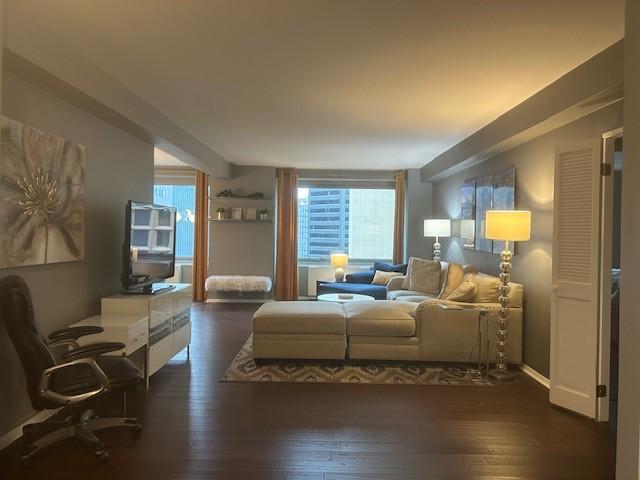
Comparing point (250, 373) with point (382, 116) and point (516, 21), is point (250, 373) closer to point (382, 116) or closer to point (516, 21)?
point (382, 116)

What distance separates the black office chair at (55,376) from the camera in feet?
7.34

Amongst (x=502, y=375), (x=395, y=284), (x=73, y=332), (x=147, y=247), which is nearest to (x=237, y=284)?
(x=395, y=284)

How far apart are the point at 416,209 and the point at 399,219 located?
14.5 inches

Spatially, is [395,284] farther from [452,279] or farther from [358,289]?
[452,279]

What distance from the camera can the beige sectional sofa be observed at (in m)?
4.02

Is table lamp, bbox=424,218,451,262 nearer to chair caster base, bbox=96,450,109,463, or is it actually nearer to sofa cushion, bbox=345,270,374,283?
sofa cushion, bbox=345,270,374,283

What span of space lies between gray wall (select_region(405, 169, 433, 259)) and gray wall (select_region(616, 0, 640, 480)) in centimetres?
604

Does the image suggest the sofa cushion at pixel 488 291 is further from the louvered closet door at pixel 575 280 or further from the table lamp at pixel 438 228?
the table lamp at pixel 438 228

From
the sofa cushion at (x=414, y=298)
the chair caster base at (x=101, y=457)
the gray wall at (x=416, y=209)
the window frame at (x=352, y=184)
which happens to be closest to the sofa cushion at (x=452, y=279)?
the sofa cushion at (x=414, y=298)

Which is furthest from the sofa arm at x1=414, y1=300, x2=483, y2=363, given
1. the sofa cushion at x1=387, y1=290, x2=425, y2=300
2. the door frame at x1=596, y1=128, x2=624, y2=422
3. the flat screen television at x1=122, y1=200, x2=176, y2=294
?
the flat screen television at x1=122, y1=200, x2=176, y2=294

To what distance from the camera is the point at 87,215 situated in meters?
3.36

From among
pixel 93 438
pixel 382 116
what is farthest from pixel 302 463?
pixel 382 116

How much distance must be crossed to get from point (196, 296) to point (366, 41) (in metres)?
6.10

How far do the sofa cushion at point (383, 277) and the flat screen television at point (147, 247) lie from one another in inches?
140
